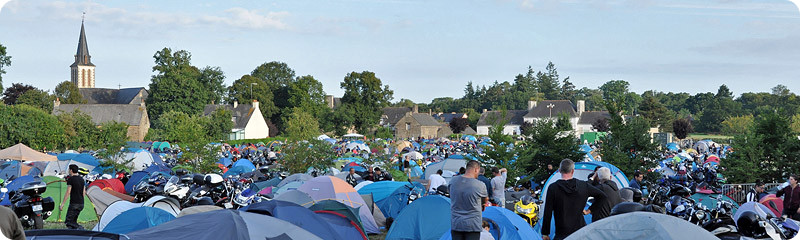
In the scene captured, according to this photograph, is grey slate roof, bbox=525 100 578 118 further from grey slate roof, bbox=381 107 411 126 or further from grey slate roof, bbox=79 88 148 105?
grey slate roof, bbox=79 88 148 105

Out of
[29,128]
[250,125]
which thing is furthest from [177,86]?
[29,128]

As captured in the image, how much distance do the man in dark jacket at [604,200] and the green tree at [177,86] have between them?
5256 cm

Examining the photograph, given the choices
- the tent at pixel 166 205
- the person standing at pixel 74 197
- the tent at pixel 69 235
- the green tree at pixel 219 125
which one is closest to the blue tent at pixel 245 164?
the person standing at pixel 74 197

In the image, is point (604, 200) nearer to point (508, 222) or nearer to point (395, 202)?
point (508, 222)

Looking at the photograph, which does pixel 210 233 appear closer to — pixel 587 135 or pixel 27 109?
pixel 27 109

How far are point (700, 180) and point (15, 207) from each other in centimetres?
1557

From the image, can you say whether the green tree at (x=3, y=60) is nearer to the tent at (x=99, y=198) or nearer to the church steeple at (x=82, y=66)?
the tent at (x=99, y=198)

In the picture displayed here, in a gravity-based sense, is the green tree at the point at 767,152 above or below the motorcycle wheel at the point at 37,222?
above

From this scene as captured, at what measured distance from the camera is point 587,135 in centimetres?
5475

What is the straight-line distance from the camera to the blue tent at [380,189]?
12453 millimetres

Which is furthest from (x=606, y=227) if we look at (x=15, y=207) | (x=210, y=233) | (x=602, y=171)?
(x=15, y=207)

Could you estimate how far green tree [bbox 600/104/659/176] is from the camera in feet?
52.4

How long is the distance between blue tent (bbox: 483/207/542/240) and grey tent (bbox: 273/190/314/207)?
3.17 meters

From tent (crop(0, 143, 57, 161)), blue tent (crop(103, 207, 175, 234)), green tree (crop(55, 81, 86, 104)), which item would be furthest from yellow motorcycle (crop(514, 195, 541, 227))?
green tree (crop(55, 81, 86, 104))
